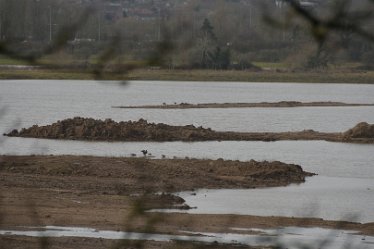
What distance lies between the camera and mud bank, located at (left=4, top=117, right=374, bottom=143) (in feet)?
122

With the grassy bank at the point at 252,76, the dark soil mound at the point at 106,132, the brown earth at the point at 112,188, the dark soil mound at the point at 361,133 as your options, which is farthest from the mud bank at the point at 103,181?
the grassy bank at the point at 252,76

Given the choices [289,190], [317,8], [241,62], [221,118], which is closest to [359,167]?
[289,190]

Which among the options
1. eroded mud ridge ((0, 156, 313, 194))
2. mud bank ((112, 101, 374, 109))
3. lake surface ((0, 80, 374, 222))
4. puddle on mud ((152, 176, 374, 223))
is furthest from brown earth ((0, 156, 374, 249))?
mud bank ((112, 101, 374, 109))

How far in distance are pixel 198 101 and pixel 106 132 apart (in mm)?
28142

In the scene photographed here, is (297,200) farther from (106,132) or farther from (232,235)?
(106,132)

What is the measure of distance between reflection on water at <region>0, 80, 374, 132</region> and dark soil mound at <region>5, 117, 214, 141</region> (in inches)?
63.7

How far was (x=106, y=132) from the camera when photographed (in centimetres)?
3725

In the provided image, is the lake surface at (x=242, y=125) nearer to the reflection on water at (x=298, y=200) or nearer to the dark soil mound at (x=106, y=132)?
the reflection on water at (x=298, y=200)

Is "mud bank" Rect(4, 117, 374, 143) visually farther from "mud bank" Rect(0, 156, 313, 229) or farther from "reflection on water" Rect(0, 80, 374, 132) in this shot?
"mud bank" Rect(0, 156, 313, 229)

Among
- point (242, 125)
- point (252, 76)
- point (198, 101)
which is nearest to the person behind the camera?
point (242, 125)

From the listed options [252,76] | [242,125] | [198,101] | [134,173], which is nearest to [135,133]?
[242,125]

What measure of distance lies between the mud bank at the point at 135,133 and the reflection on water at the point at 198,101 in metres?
1.80

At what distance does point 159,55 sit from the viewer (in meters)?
3.05

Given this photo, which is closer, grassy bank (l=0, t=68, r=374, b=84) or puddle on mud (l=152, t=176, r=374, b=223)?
puddle on mud (l=152, t=176, r=374, b=223)
